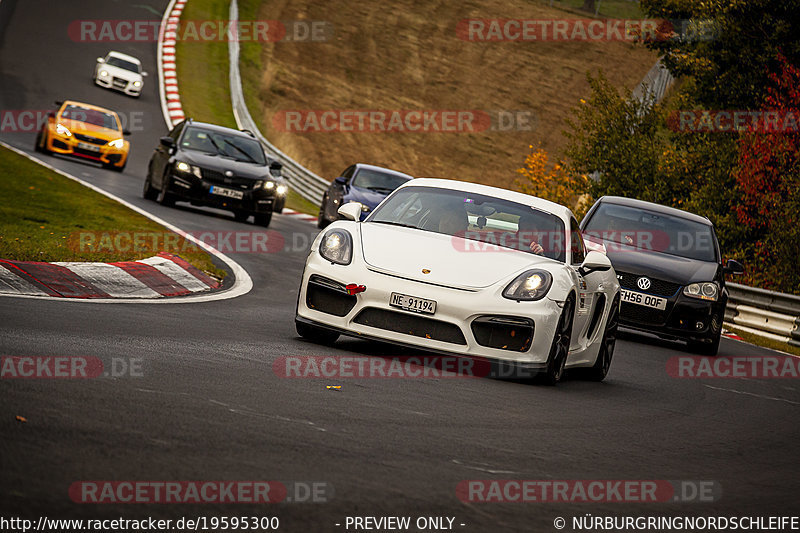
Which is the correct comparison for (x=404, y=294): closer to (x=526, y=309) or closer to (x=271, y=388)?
(x=526, y=309)

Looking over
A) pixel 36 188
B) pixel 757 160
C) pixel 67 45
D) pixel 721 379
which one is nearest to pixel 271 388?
pixel 721 379

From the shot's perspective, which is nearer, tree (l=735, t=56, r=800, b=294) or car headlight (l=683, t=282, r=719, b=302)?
car headlight (l=683, t=282, r=719, b=302)

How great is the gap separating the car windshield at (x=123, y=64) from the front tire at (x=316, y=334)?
1301 inches

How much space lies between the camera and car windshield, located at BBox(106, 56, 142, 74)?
4050 centimetres

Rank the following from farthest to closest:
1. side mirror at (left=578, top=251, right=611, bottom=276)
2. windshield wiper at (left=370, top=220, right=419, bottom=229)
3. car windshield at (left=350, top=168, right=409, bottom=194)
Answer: car windshield at (left=350, top=168, right=409, bottom=194), windshield wiper at (left=370, top=220, right=419, bottom=229), side mirror at (left=578, top=251, right=611, bottom=276)

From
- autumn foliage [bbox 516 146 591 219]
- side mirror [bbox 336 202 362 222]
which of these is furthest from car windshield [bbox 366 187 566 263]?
autumn foliage [bbox 516 146 591 219]

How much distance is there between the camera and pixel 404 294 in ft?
27.7

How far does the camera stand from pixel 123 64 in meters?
40.7

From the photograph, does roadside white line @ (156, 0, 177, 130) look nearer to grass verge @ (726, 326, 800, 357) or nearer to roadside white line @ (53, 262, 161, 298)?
grass verge @ (726, 326, 800, 357)

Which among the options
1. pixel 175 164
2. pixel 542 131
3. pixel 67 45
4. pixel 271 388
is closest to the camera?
pixel 271 388

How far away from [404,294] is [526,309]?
843 mm

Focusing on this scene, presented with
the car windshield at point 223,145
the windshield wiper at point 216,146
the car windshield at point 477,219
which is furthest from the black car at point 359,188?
the car windshield at point 477,219

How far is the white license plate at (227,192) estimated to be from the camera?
67.6ft

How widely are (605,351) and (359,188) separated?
48.4 feet
